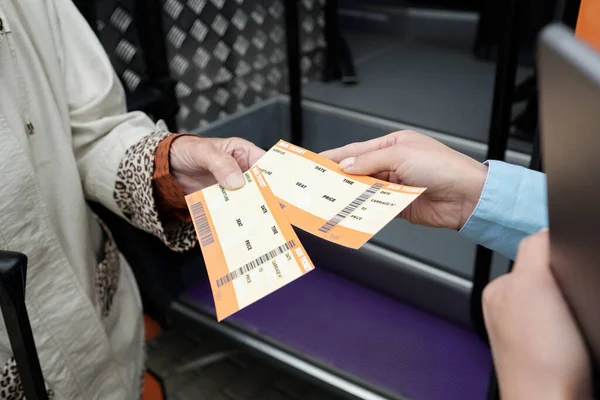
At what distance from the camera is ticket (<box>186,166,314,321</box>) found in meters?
0.70

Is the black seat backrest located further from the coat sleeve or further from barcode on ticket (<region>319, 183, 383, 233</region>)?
barcode on ticket (<region>319, 183, 383, 233</region>)

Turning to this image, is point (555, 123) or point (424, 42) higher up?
point (555, 123)

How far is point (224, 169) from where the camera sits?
914 mm

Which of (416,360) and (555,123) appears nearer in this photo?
(555,123)

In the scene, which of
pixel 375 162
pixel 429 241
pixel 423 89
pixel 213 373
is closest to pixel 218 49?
pixel 423 89

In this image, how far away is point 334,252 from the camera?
187cm

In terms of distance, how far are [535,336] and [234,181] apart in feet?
1.82

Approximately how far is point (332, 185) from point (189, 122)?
1379 mm

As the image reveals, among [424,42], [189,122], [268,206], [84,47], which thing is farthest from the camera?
[424,42]

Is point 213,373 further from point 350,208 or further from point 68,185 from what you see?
point 350,208

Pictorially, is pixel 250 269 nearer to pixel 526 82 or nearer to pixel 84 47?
pixel 84 47

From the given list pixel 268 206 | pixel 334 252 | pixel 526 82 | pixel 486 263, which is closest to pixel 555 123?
pixel 268 206

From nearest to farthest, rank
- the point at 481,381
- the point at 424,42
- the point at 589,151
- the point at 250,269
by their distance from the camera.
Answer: the point at 589,151 < the point at 250,269 < the point at 481,381 < the point at 424,42

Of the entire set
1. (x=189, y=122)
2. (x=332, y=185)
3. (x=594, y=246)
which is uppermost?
(x=594, y=246)
